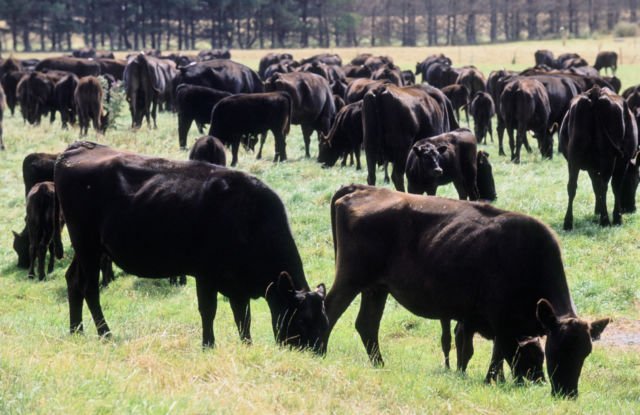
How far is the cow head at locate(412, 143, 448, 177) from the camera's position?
1245 centimetres

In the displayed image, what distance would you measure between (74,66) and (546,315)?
3818cm

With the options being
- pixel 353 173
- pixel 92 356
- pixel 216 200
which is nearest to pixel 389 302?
pixel 216 200

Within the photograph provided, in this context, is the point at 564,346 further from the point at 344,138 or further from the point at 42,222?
the point at 344,138

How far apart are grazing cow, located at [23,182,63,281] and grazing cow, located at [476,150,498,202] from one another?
622 centimetres

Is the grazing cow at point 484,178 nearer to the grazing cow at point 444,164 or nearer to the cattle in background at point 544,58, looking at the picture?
the grazing cow at point 444,164

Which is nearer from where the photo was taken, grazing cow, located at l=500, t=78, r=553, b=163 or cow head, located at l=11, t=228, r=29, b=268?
cow head, located at l=11, t=228, r=29, b=268

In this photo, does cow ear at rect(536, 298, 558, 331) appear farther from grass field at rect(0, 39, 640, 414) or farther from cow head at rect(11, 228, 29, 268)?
cow head at rect(11, 228, 29, 268)

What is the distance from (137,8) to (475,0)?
3662 centimetres

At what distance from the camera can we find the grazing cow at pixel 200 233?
745 centimetres

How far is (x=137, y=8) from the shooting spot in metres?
86.2

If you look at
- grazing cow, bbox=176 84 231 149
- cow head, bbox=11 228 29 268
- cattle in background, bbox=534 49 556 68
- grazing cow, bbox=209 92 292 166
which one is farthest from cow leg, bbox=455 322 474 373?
cattle in background, bbox=534 49 556 68

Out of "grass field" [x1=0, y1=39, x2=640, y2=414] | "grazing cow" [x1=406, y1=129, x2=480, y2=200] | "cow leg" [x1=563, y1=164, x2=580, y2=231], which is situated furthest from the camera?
"cow leg" [x1=563, y1=164, x2=580, y2=231]

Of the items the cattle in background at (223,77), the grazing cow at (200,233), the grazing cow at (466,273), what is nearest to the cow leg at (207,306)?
the grazing cow at (200,233)

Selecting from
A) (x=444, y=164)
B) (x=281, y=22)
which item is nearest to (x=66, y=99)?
(x=444, y=164)
